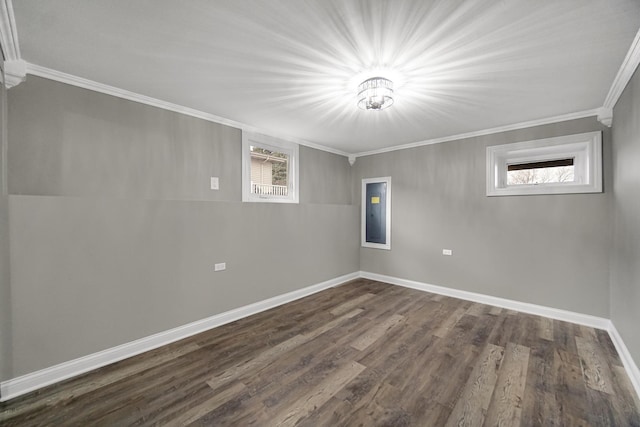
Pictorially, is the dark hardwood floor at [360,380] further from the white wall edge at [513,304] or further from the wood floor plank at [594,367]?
the white wall edge at [513,304]

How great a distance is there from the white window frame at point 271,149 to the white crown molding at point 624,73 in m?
3.49

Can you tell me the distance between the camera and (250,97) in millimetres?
2621

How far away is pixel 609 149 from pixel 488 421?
3228 mm

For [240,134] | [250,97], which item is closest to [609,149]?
[250,97]

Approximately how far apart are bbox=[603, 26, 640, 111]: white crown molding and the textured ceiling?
1.8 inches

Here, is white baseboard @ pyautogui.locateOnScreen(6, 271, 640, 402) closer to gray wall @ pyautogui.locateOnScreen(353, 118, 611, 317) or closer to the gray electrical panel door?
gray wall @ pyautogui.locateOnScreen(353, 118, 611, 317)

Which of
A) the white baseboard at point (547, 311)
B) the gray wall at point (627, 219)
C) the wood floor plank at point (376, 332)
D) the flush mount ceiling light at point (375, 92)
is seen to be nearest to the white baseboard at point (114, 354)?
the wood floor plank at point (376, 332)

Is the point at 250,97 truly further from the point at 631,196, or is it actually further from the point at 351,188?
the point at 631,196

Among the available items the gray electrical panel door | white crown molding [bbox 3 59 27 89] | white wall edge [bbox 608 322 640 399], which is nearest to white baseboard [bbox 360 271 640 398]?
white wall edge [bbox 608 322 640 399]

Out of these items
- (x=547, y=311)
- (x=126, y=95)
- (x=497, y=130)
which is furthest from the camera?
(x=497, y=130)

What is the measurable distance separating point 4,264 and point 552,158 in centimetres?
563

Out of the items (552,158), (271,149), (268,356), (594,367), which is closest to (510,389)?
(594,367)

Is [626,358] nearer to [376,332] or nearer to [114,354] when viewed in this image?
[376,332]

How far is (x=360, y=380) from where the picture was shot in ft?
6.77
